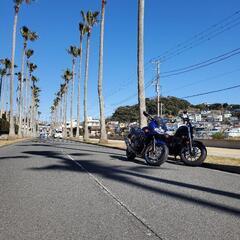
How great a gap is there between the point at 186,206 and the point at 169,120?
9.64 metres

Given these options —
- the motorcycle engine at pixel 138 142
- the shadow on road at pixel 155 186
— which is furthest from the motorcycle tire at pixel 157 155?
the shadow on road at pixel 155 186

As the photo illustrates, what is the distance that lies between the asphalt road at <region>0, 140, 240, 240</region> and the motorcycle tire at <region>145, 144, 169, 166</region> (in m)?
2.37

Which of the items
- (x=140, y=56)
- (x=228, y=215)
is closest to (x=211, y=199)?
(x=228, y=215)

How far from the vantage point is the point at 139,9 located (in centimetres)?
3095

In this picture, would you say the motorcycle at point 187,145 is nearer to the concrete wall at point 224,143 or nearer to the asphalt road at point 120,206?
the asphalt road at point 120,206

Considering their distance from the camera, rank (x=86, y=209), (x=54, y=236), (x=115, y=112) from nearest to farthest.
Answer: (x=54, y=236) → (x=86, y=209) → (x=115, y=112)

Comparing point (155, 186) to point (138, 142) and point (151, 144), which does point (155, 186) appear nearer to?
point (151, 144)

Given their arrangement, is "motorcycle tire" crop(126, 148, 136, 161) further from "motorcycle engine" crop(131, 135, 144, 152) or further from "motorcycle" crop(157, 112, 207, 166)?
"motorcycle" crop(157, 112, 207, 166)

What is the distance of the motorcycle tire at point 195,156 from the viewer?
A: 16094mm

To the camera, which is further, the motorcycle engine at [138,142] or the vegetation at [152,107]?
the vegetation at [152,107]

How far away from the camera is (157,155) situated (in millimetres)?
16188

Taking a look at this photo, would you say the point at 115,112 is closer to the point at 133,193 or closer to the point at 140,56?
the point at 140,56

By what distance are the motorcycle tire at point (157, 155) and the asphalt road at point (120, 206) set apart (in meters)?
2.37

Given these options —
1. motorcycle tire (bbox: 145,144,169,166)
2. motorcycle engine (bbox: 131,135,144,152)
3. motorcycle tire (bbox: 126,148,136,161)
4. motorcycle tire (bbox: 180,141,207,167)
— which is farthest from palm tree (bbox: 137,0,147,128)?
motorcycle tire (bbox: 180,141,207,167)
